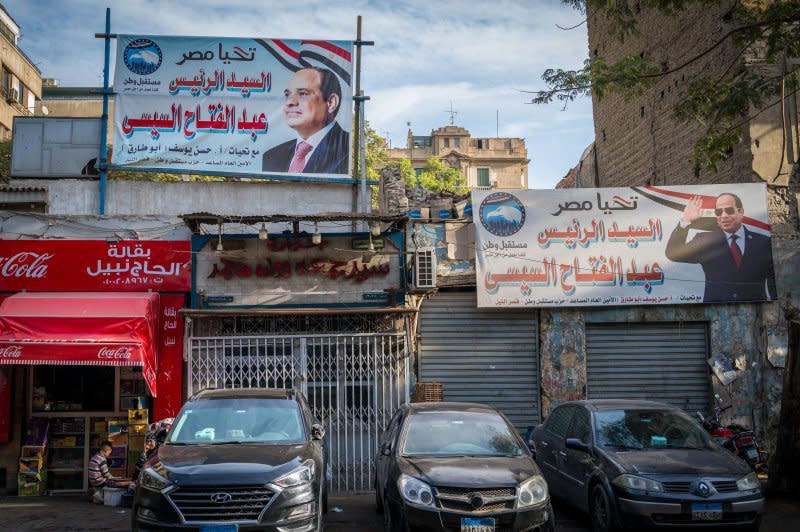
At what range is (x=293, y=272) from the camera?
13.1 metres

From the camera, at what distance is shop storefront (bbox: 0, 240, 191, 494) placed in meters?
12.2

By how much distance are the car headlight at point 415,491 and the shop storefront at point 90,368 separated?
613cm

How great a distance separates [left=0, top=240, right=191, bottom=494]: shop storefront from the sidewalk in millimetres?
1231

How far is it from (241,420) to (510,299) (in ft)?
19.9

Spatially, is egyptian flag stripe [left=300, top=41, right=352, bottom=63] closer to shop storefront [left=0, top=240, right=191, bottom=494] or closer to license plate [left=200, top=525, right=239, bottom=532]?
shop storefront [left=0, top=240, right=191, bottom=494]

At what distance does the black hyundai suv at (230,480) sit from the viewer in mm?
6738

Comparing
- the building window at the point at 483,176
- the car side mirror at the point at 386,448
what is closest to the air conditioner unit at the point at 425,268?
the car side mirror at the point at 386,448

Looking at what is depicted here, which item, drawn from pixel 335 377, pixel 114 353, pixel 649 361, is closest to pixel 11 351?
pixel 114 353

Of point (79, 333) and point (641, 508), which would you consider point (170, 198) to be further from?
point (641, 508)

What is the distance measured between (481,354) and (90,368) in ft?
22.7

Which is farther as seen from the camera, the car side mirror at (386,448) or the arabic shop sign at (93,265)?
the arabic shop sign at (93,265)

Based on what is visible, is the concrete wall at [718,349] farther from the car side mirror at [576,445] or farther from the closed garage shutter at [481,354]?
the car side mirror at [576,445]

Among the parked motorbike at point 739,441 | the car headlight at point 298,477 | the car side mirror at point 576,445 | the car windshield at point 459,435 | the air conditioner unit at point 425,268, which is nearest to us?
the car headlight at point 298,477

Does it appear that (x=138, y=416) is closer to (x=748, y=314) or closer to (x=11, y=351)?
(x=11, y=351)
